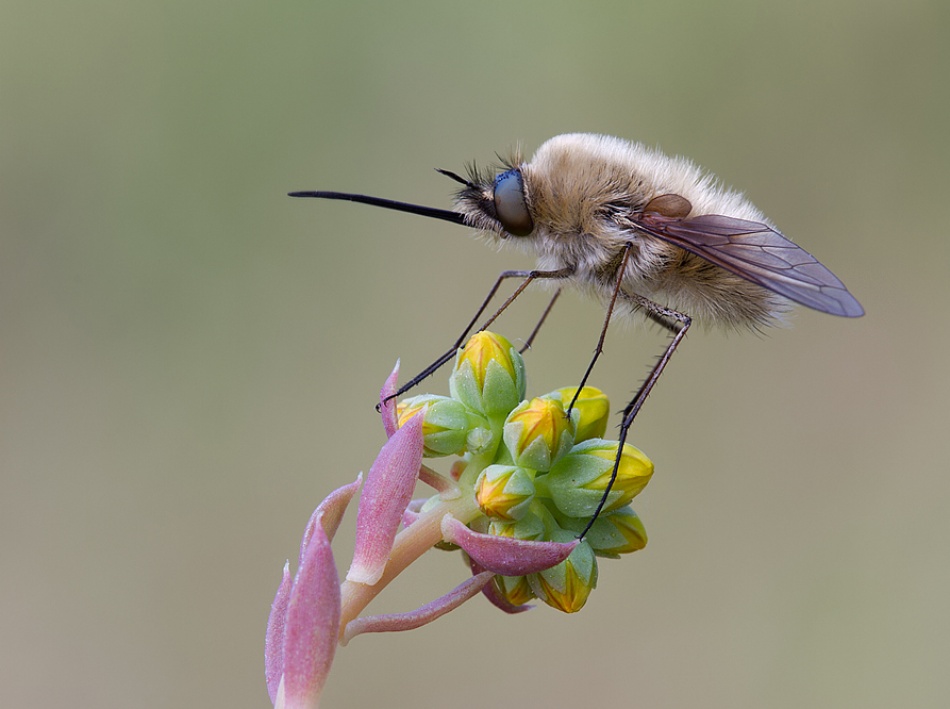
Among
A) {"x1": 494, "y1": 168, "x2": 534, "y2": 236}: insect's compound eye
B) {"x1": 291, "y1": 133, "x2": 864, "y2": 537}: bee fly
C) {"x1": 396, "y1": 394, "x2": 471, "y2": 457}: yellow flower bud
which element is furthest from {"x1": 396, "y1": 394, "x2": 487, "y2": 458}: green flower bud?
{"x1": 494, "y1": 168, "x2": 534, "y2": 236}: insect's compound eye

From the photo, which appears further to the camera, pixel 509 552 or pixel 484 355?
pixel 484 355

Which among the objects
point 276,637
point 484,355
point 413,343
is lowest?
point 276,637

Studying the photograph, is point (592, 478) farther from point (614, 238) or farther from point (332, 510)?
point (614, 238)

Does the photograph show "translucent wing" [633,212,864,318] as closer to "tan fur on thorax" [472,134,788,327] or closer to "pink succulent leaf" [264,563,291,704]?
"tan fur on thorax" [472,134,788,327]

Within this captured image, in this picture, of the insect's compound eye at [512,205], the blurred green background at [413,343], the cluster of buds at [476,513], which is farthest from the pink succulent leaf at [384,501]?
the blurred green background at [413,343]

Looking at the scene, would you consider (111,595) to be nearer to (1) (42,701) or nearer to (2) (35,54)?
(1) (42,701)

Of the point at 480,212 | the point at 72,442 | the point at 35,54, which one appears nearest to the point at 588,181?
the point at 480,212

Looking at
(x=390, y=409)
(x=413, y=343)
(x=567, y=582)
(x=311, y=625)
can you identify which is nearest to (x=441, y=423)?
(x=390, y=409)
